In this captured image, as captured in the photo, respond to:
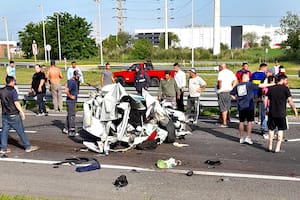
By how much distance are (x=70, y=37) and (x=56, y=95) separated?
54.6m

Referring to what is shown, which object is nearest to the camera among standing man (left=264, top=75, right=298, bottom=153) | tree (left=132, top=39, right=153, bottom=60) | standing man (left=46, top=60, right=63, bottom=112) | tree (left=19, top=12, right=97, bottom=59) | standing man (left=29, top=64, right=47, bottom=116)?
standing man (left=264, top=75, right=298, bottom=153)

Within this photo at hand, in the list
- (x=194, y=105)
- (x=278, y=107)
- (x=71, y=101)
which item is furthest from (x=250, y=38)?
(x=278, y=107)

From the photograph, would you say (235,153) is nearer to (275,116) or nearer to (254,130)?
(275,116)

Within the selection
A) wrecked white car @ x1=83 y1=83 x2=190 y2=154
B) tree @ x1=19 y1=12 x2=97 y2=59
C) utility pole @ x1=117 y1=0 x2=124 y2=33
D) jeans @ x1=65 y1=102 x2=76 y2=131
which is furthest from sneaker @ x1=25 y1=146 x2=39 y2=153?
utility pole @ x1=117 y1=0 x2=124 y2=33

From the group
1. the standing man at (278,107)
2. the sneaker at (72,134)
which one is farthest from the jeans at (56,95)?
the standing man at (278,107)

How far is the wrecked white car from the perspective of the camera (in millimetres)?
8273

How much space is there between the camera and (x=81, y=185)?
6.10 metres

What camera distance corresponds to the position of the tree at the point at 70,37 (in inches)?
2608

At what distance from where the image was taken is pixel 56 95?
13.7 metres

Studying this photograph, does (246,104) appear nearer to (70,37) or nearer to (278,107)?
(278,107)

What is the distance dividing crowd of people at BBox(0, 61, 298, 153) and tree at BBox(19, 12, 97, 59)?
5277 cm

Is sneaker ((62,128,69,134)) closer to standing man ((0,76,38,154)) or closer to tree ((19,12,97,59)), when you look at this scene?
standing man ((0,76,38,154))

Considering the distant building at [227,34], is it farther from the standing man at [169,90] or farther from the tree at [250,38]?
the standing man at [169,90]

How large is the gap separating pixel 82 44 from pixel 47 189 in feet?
205
